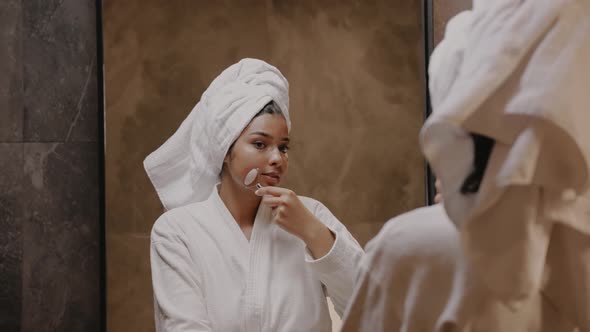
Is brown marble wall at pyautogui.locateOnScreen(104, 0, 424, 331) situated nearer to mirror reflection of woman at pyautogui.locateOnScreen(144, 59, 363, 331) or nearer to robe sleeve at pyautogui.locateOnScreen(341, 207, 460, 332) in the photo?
mirror reflection of woman at pyautogui.locateOnScreen(144, 59, 363, 331)

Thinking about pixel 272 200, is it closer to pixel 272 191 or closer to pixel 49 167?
pixel 272 191

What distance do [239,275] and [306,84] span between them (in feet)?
2.99

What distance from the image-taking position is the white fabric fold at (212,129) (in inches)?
60.8

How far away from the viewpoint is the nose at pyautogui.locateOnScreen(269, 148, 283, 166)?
5.03 feet

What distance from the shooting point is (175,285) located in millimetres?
1456

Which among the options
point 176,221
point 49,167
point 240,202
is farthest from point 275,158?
point 49,167

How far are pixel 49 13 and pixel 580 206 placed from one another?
206 centimetres

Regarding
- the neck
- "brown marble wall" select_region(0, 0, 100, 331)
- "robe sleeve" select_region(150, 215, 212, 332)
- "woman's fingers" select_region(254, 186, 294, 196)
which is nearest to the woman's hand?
"woman's fingers" select_region(254, 186, 294, 196)

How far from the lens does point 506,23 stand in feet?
1.89

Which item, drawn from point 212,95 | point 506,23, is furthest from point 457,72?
point 212,95

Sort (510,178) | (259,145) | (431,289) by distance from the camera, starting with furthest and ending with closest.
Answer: (259,145) < (431,289) < (510,178)

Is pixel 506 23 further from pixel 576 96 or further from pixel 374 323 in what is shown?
pixel 374 323

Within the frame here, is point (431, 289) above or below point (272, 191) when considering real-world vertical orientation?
above

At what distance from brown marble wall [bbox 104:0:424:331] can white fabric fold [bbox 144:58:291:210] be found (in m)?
0.57
